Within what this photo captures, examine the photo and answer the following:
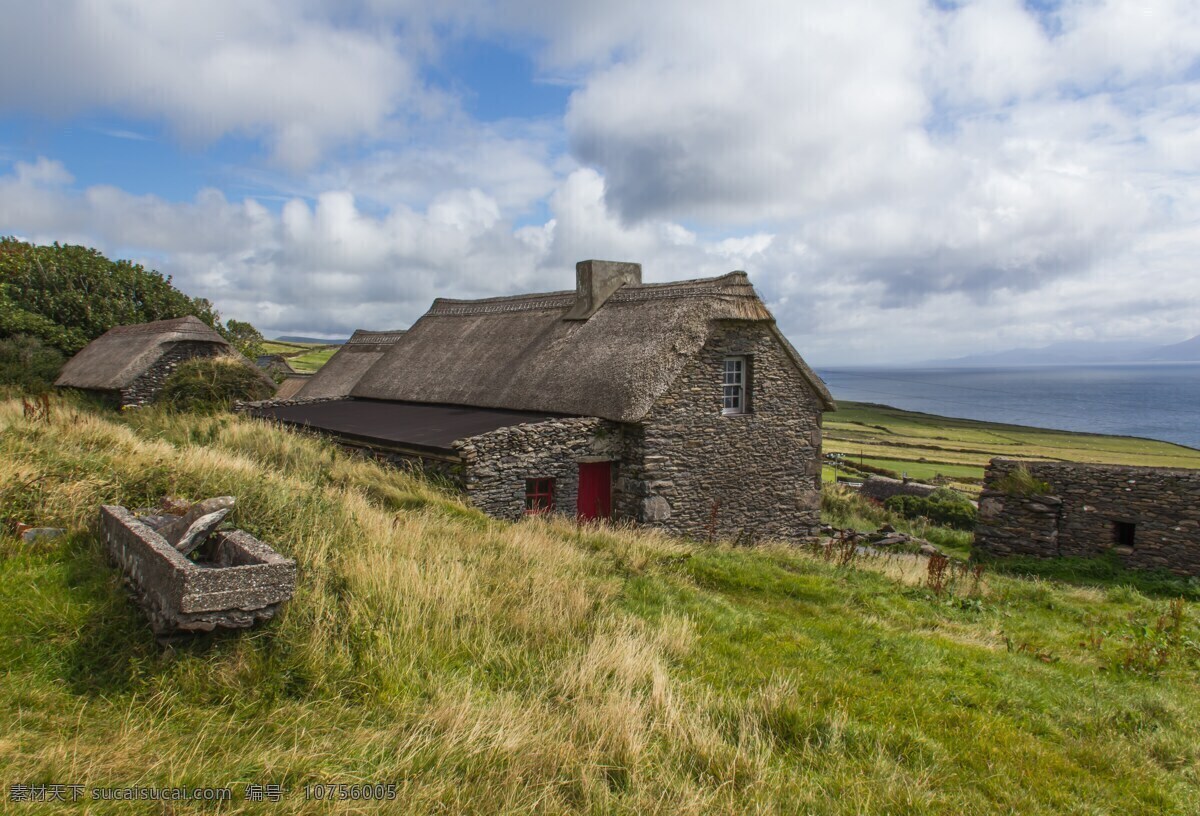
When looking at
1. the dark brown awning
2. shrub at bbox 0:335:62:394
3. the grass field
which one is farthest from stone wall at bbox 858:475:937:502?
the grass field

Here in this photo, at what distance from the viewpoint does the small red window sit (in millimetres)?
13867

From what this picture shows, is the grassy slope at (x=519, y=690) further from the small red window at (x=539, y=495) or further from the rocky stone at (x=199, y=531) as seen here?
the small red window at (x=539, y=495)

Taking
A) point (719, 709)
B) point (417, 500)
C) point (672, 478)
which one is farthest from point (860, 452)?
point (719, 709)

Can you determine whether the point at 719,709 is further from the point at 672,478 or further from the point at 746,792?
the point at 672,478

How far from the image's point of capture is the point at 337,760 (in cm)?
377

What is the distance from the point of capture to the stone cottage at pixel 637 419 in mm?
14008

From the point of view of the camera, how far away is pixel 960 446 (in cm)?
5994

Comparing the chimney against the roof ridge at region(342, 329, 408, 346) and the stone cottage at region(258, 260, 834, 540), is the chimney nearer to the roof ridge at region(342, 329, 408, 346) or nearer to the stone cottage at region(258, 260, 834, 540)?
the stone cottage at region(258, 260, 834, 540)

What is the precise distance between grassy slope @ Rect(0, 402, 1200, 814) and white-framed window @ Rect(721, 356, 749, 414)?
8.30m

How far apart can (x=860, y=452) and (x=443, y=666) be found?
48892 mm

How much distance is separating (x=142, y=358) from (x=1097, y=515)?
1077 inches

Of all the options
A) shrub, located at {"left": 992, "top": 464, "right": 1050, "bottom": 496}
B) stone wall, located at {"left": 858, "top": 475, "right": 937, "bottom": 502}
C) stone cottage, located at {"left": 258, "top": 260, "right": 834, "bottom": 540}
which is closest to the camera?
stone cottage, located at {"left": 258, "top": 260, "right": 834, "bottom": 540}

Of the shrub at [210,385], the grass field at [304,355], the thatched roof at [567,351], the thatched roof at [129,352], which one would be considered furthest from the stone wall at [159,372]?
the grass field at [304,355]

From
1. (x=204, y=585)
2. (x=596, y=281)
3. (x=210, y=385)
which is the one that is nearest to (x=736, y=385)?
(x=596, y=281)
